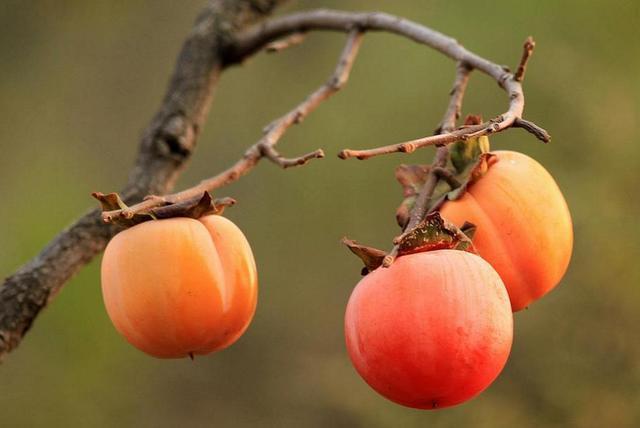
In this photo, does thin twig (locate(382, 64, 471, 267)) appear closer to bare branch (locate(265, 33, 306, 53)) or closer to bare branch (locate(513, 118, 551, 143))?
bare branch (locate(513, 118, 551, 143))

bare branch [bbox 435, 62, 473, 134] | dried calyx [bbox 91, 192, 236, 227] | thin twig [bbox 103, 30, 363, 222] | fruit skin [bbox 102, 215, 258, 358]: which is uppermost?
bare branch [bbox 435, 62, 473, 134]

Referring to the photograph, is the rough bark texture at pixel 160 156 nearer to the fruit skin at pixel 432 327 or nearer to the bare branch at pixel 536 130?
the fruit skin at pixel 432 327

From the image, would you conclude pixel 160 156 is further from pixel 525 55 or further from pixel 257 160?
pixel 525 55

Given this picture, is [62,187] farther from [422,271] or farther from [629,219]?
[422,271]

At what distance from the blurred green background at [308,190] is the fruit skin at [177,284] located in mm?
1372

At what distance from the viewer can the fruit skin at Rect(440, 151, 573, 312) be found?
3.34 feet

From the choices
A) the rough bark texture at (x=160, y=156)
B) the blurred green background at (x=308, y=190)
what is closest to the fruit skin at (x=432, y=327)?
the rough bark texture at (x=160, y=156)

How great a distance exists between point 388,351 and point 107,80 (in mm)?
2202

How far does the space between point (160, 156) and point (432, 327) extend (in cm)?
61

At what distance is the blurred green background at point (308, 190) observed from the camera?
7.80 ft

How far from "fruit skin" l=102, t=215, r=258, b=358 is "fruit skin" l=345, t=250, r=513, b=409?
0.16 meters

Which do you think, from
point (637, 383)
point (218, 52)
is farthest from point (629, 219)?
point (218, 52)

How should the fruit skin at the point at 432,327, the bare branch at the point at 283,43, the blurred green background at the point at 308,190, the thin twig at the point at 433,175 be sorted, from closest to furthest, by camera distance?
the fruit skin at the point at 432,327, the thin twig at the point at 433,175, the bare branch at the point at 283,43, the blurred green background at the point at 308,190

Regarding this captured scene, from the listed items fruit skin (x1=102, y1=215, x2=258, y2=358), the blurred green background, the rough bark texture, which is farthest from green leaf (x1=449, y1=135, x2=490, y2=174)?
the blurred green background
